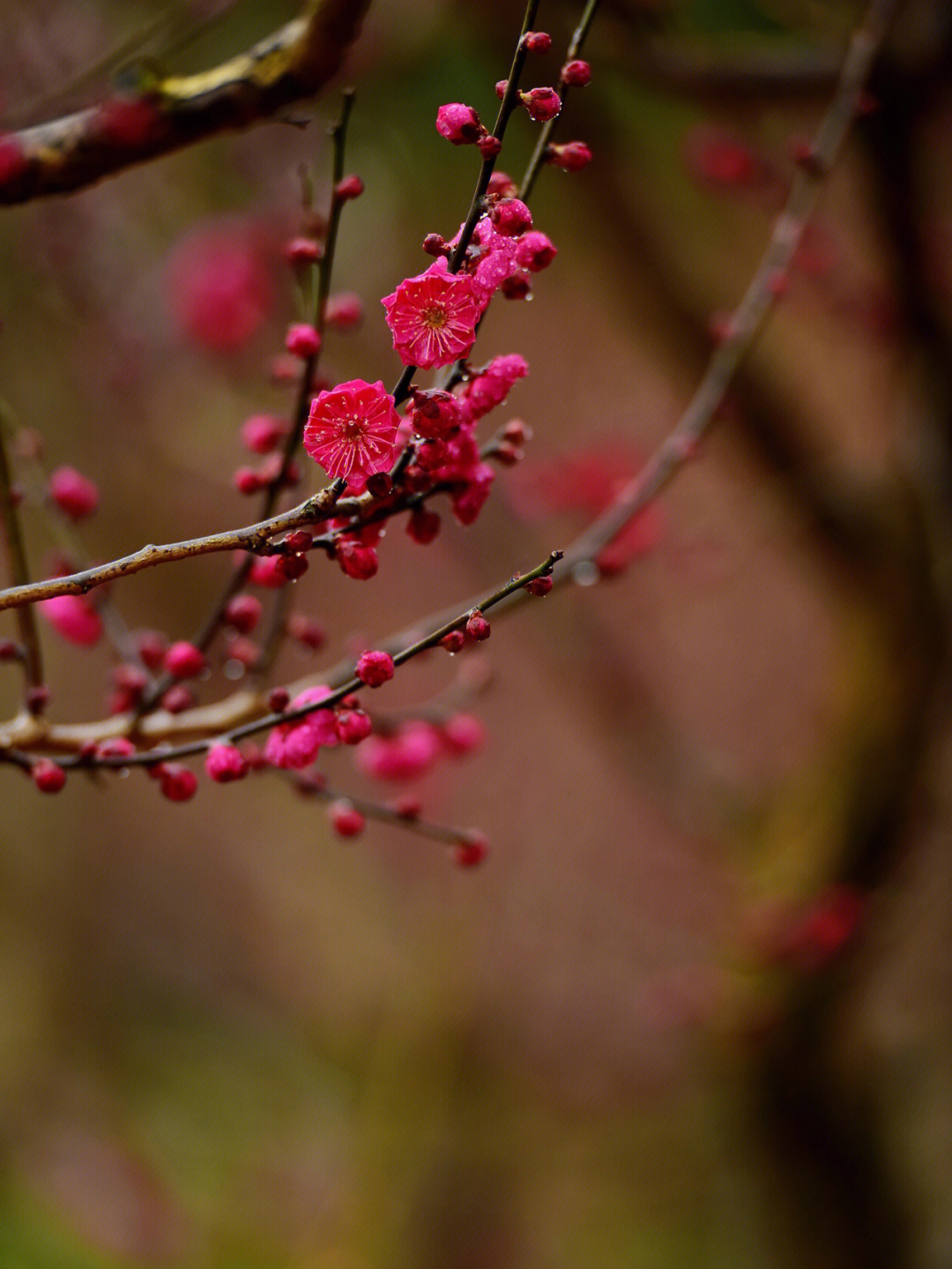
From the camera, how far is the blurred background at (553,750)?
142 cm

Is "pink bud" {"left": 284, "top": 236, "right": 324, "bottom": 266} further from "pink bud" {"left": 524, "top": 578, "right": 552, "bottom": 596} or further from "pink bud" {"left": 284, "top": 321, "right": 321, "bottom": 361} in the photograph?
"pink bud" {"left": 524, "top": 578, "right": 552, "bottom": 596}

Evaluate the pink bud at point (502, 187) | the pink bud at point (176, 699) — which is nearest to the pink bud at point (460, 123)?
the pink bud at point (502, 187)

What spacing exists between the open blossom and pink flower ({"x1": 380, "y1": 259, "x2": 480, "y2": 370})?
0.8 inches

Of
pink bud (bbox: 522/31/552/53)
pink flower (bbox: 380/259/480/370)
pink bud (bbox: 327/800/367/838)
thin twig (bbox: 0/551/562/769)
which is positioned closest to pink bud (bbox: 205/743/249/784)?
thin twig (bbox: 0/551/562/769)

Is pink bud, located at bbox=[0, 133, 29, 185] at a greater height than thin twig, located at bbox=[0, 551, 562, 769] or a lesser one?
greater

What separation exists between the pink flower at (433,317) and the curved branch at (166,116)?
21 centimetres

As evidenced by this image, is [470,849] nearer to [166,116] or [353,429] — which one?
[353,429]

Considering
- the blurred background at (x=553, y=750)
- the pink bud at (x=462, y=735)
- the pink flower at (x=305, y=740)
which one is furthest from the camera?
the blurred background at (x=553, y=750)

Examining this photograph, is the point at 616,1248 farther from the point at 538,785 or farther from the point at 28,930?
the point at 28,930

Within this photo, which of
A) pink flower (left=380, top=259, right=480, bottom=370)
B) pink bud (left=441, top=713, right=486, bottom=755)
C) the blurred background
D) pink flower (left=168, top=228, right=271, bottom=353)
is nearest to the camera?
pink flower (left=380, top=259, right=480, bottom=370)

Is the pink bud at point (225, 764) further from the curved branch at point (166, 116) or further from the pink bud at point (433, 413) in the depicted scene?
the curved branch at point (166, 116)

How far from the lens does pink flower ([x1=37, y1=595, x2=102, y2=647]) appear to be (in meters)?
0.65

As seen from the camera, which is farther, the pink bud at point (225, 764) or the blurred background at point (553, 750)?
the blurred background at point (553, 750)

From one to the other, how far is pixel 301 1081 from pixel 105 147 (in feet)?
8.67
